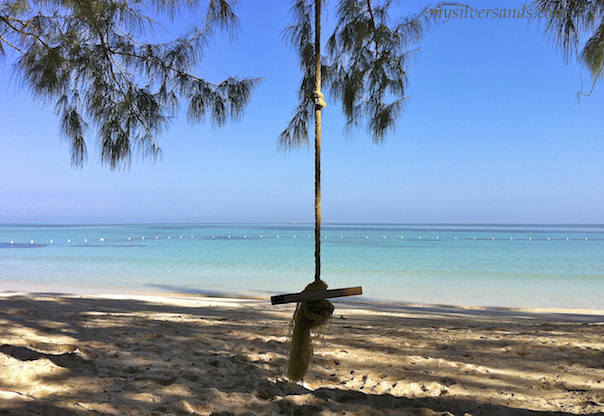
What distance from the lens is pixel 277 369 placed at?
222 centimetres

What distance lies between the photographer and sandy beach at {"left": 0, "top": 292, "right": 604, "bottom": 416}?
5.44 ft

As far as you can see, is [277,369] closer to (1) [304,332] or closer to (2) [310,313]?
(1) [304,332]

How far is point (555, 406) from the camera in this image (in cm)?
178

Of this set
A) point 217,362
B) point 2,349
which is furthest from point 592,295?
point 2,349

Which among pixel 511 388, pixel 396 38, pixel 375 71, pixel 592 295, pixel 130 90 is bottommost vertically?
pixel 592 295

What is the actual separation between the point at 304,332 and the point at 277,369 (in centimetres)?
53

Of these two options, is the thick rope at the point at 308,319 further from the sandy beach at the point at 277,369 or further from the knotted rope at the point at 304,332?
the sandy beach at the point at 277,369

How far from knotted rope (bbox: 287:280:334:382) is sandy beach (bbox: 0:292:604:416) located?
12cm

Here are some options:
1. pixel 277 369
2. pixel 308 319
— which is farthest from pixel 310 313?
pixel 277 369

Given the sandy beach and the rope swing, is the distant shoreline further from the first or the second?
the rope swing

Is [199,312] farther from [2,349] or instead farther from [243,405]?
[243,405]

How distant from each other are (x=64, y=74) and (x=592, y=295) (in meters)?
8.92

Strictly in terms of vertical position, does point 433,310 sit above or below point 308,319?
below

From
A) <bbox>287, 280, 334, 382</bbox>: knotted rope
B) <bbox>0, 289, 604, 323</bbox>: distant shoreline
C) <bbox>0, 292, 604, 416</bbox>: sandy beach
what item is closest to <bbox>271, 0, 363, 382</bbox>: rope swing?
<bbox>287, 280, 334, 382</bbox>: knotted rope
